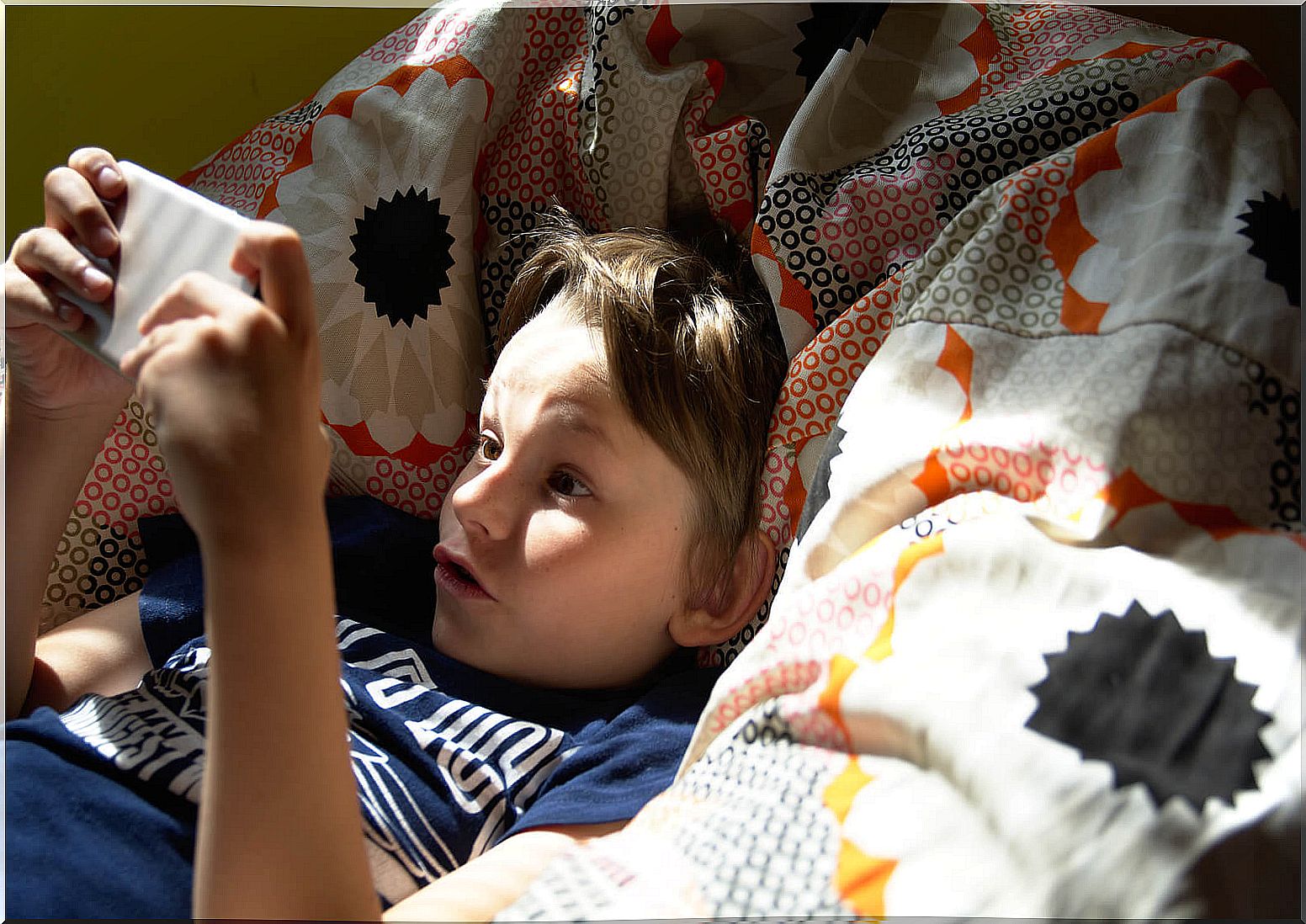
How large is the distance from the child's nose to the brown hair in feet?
0.37

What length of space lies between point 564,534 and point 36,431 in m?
0.41

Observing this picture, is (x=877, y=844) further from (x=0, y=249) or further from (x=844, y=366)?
(x=0, y=249)

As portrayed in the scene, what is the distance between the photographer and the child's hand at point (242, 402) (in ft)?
1.70

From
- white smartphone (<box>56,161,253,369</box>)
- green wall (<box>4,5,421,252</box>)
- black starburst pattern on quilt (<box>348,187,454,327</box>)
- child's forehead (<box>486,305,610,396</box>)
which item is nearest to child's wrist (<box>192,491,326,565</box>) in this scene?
white smartphone (<box>56,161,253,369</box>)

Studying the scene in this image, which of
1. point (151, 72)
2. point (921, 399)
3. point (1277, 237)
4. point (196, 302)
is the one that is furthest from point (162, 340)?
point (151, 72)

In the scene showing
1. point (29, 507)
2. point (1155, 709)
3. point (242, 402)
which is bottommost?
point (1155, 709)

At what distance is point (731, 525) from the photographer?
0.88 metres

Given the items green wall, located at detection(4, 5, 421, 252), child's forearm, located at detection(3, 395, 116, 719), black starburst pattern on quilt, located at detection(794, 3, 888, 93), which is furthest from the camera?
green wall, located at detection(4, 5, 421, 252)

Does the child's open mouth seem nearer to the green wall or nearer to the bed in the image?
the bed

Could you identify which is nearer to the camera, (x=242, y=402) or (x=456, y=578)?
(x=242, y=402)

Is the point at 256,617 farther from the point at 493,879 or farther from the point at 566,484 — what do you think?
the point at 566,484

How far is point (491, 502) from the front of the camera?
822 millimetres

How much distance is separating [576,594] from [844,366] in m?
0.27

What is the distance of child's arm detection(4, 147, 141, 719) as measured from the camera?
75 centimetres
